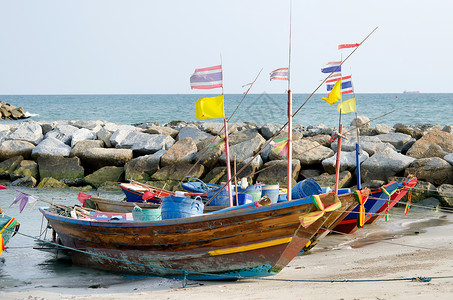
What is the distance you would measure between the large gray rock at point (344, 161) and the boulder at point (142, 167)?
20.3 ft

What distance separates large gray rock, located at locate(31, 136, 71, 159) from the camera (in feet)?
70.6

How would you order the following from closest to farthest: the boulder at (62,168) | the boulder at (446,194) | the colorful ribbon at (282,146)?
1. the colorful ribbon at (282,146)
2. the boulder at (446,194)
3. the boulder at (62,168)

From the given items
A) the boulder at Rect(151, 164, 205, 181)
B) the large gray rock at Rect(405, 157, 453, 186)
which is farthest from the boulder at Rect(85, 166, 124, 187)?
the large gray rock at Rect(405, 157, 453, 186)

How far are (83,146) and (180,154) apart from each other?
457 centimetres

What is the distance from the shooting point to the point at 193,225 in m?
8.87

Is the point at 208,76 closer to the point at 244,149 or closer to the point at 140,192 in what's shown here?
the point at 140,192

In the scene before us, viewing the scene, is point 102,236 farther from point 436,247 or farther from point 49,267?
point 436,247

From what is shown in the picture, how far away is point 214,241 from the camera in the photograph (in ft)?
29.0

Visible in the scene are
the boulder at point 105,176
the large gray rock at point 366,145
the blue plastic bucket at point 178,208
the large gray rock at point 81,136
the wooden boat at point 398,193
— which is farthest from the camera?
the large gray rock at point 81,136

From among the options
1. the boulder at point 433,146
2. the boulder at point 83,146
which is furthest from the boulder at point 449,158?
the boulder at point 83,146

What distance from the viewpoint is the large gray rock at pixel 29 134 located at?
2342 cm

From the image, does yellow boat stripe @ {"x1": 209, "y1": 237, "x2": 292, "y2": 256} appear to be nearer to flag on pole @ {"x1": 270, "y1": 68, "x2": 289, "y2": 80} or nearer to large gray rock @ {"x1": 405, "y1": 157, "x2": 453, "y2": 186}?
flag on pole @ {"x1": 270, "y1": 68, "x2": 289, "y2": 80}

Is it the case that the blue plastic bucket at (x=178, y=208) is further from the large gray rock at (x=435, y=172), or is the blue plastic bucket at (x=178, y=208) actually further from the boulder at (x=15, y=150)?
the boulder at (x=15, y=150)

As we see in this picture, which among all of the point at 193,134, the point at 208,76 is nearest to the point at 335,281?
the point at 208,76
